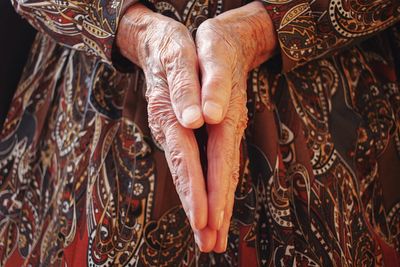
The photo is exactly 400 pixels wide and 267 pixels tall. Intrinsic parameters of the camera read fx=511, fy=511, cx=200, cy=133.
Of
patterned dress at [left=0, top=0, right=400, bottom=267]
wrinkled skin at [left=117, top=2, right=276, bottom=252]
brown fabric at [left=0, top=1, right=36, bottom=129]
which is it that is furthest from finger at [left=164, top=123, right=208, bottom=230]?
brown fabric at [left=0, top=1, right=36, bottom=129]

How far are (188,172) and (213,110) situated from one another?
0.07 metres

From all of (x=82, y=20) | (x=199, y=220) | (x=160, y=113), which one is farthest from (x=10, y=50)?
(x=199, y=220)

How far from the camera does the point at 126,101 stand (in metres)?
0.75

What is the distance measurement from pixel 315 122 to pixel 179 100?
27 cm

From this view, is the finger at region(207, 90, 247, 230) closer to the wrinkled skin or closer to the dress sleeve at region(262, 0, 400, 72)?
the wrinkled skin

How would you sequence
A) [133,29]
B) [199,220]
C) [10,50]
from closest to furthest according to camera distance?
1. [199,220]
2. [133,29]
3. [10,50]

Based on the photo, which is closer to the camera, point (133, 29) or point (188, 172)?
point (188, 172)

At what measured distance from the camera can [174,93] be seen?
1.87 feet

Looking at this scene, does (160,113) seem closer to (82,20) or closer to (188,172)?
(188,172)

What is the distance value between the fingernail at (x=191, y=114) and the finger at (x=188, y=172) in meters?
0.02

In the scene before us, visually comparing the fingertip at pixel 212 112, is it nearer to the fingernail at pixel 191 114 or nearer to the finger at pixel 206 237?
the fingernail at pixel 191 114

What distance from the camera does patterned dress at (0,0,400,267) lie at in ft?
2.25

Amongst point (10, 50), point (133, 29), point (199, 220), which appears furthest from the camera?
point (10, 50)

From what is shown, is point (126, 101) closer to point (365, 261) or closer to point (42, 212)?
point (42, 212)
